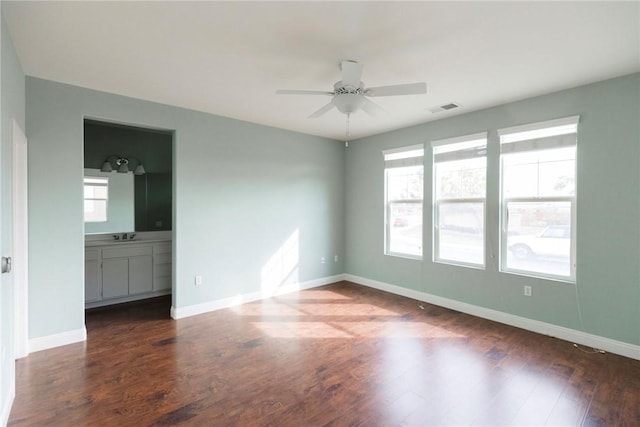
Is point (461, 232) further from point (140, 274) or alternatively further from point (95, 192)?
point (95, 192)

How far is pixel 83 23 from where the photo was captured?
2.14m

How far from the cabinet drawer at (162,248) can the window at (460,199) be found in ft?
13.1

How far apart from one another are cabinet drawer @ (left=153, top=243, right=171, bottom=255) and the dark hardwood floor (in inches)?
42.4

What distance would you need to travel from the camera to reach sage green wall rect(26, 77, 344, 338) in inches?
121

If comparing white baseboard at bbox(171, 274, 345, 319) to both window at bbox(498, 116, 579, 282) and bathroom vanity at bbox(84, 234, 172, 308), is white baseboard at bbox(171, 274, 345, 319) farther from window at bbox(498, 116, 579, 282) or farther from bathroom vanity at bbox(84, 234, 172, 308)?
window at bbox(498, 116, 579, 282)

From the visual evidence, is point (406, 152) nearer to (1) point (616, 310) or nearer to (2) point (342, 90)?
(2) point (342, 90)

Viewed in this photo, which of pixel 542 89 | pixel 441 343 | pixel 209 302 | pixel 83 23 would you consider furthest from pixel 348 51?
pixel 209 302

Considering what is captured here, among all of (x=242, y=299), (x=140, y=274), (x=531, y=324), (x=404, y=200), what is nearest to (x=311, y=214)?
(x=404, y=200)

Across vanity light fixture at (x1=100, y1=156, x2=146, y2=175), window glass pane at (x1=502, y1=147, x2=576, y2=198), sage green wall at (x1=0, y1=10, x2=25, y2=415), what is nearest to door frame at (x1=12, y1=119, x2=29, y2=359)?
sage green wall at (x1=0, y1=10, x2=25, y2=415)

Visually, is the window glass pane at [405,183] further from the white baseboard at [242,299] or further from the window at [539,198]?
the white baseboard at [242,299]

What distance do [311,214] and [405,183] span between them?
1641 mm

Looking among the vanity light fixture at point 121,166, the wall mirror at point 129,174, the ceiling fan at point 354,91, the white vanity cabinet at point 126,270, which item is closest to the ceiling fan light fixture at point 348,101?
the ceiling fan at point 354,91

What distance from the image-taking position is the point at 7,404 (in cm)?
207

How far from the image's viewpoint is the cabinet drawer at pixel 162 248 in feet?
15.3
